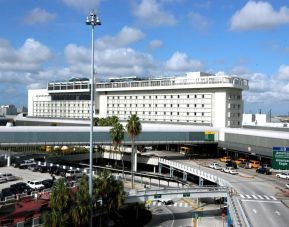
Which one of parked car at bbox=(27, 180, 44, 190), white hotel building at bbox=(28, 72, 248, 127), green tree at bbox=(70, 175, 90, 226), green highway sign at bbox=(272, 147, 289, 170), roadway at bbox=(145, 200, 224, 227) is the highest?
white hotel building at bbox=(28, 72, 248, 127)

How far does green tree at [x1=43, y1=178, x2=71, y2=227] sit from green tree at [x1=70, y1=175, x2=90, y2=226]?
717mm

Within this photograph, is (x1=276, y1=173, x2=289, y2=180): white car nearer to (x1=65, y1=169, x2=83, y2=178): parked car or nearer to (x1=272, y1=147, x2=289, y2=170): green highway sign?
(x1=272, y1=147, x2=289, y2=170): green highway sign

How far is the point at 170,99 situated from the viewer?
147 m

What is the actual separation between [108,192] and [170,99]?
99582mm

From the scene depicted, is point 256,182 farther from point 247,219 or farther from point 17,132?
point 17,132

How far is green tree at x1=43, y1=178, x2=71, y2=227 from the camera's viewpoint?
3934cm

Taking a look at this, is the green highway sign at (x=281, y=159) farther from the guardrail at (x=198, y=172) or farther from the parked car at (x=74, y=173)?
the parked car at (x=74, y=173)

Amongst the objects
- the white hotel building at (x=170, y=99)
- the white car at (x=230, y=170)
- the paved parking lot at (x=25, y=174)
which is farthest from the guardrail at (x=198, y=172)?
the white hotel building at (x=170, y=99)

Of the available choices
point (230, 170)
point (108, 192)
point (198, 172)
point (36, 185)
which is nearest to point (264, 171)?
point (230, 170)

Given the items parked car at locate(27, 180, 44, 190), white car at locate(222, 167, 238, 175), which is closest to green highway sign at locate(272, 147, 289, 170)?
white car at locate(222, 167, 238, 175)

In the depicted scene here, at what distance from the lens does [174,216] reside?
62812 millimetres

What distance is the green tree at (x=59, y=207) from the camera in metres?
39.3

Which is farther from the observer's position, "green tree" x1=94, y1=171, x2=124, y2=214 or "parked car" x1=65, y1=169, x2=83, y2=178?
"parked car" x1=65, y1=169, x2=83, y2=178

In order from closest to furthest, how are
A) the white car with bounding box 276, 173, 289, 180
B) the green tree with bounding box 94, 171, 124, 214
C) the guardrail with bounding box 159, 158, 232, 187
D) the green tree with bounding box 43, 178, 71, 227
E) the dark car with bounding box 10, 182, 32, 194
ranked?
the green tree with bounding box 43, 178, 71, 227 → the green tree with bounding box 94, 171, 124, 214 → the dark car with bounding box 10, 182, 32, 194 → the guardrail with bounding box 159, 158, 232, 187 → the white car with bounding box 276, 173, 289, 180
